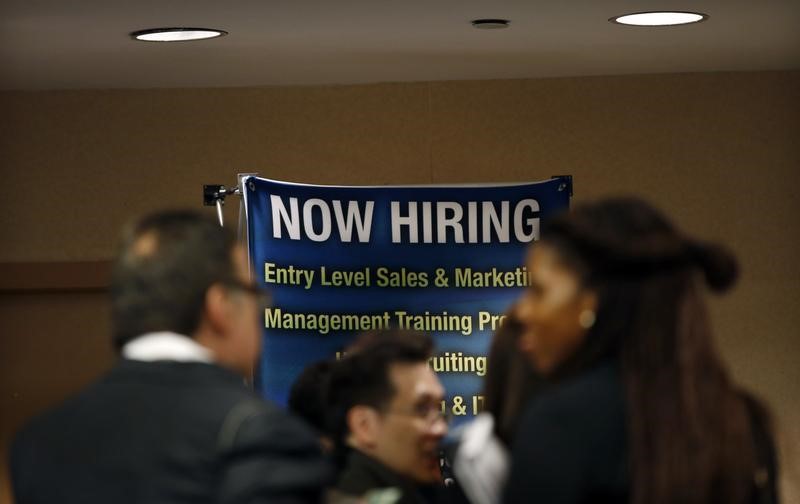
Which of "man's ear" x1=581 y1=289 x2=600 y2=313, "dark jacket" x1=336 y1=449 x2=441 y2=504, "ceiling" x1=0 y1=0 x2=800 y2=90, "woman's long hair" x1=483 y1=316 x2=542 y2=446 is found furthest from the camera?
"ceiling" x1=0 y1=0 x2=800 y2=90

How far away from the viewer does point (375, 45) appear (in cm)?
451

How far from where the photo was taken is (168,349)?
1763 mm

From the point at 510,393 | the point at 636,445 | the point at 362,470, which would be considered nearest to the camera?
the point at 636,445

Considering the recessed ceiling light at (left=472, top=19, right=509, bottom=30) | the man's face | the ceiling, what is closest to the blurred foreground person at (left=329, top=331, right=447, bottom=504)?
the man's face

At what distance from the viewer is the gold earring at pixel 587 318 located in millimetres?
1786

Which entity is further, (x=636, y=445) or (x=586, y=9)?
(x=586, y=9)

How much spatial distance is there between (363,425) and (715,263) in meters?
1.20

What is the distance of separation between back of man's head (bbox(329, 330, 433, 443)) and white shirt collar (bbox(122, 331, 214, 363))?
45.2 inches

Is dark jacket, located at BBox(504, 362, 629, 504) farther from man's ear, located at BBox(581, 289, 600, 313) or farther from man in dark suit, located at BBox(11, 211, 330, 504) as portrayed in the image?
man in dark suit, located at BBox(11, 211, 330, 504)

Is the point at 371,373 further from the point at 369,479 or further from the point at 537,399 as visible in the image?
the point at 537,399

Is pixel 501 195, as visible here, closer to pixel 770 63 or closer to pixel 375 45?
pixel 375 45

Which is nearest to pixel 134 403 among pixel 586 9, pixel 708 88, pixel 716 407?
pixel 716 407

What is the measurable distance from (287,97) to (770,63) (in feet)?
5.97

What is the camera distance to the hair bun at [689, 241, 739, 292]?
6.02 ft
